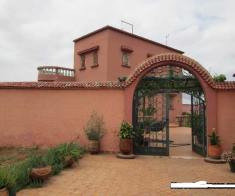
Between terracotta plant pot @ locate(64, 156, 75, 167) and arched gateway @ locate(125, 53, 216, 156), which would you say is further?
arched gateway @ locate(125, 53, 216, 156)

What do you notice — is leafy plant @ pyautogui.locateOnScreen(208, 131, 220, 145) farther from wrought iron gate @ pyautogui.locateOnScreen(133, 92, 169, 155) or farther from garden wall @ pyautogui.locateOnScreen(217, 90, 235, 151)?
wrought iron gate @ pyautogui.locateOnScreen(133, 92, 169, 155)

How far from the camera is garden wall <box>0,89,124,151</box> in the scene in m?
12.1

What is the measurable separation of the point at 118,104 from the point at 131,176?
428cm

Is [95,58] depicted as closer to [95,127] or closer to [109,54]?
[109,54]

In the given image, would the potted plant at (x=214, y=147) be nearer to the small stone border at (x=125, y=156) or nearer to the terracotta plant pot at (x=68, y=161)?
the small stone border at (x=125, y=156)

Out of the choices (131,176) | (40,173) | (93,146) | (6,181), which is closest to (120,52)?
(93,146)

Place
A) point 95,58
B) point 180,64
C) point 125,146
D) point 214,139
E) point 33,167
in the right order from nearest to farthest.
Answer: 1. point 33,167
2. point 214,139
3. point 125,146
4. point 180,64
5. point 95,58

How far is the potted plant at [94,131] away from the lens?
1162 centimetres

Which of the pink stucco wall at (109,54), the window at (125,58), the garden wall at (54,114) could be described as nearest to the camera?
the garden wall at (54,114)

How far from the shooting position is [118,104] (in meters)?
12.0

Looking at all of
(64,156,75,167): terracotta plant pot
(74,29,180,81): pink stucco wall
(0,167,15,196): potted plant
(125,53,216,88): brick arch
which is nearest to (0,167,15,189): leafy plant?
(0,167,15,196): potted plant

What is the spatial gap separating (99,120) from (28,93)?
3.55 m

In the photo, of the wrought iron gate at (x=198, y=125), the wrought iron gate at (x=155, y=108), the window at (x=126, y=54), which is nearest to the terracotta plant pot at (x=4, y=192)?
the wrought iron gate at (x=155, y=108)

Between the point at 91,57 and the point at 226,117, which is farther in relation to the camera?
the point at 91,57
